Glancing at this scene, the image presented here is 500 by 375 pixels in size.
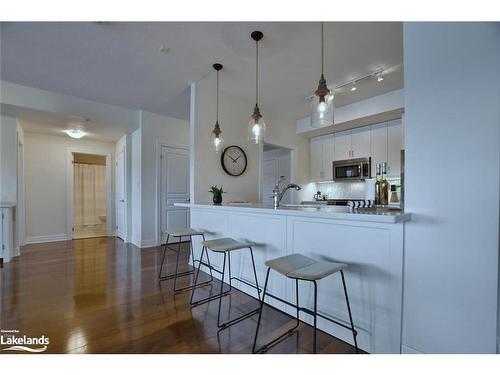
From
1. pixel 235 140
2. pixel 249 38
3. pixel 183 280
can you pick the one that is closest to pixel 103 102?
pixel 235 140

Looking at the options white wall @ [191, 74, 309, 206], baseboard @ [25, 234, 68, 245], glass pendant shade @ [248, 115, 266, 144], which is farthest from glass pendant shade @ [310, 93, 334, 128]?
baseboard @ [25, 234, 68, 245]

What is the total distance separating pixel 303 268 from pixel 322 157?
4046 millimetres

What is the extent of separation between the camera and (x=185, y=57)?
9.06 feet

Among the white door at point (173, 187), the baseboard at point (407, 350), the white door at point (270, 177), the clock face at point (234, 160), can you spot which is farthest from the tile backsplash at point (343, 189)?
the baseboard at point (407, 350)

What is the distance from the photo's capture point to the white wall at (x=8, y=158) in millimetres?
3684

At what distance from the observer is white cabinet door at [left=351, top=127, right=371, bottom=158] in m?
4.37

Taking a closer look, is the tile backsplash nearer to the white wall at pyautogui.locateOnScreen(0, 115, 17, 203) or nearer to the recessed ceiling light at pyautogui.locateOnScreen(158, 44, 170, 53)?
the recessed ceiling light at pyautogui.locateOnScreen(158, 44, 170, 53)

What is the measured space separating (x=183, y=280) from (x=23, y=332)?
140 centimetres

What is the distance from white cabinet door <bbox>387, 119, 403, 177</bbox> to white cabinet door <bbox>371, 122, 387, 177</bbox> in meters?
0.07

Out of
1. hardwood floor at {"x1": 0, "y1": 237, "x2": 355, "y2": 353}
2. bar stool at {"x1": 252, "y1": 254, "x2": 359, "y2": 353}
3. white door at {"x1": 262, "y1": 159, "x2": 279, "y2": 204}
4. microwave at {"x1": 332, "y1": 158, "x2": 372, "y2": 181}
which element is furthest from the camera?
white door at {"x1": 262, "y1": 159, "x2": 279, "y2": 204}

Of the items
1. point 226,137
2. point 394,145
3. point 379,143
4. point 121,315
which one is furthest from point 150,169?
point 394,145

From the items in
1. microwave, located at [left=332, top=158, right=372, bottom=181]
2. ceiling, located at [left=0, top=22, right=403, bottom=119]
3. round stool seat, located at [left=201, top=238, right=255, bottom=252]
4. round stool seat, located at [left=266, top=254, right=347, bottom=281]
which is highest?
ceiling, located at [left=0, top=22, right=403, bottom=119]

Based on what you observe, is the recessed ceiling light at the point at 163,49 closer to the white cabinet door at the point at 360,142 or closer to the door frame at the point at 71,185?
the white cabinet door at the point at 360,142

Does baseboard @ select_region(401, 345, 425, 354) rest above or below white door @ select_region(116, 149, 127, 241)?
below
